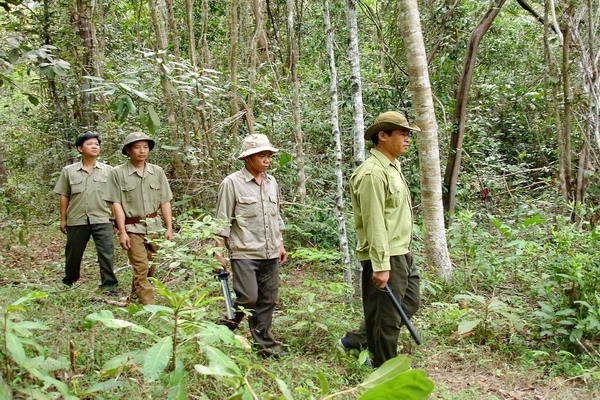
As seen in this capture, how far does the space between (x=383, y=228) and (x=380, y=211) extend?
0.40ft

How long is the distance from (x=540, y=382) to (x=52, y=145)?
11.1 meters

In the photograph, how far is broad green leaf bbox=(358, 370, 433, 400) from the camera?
5.14ft

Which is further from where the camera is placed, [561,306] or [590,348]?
[561,306]

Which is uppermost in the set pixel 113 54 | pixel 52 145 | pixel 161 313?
pixel 113 54

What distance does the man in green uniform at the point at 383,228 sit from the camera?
3652 mm

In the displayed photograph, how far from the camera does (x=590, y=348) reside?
430 cm

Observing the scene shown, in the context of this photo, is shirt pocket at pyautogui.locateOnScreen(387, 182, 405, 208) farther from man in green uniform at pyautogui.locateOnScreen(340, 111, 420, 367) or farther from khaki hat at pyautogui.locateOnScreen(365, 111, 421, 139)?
khaki hat at pyautogui.locateOnScreen(365, 111, 421, 139)

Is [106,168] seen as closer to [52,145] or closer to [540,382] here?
[540,382]

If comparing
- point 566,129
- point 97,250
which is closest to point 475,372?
point 566,129

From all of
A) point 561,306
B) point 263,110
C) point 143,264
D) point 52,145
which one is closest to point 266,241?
point 143,264

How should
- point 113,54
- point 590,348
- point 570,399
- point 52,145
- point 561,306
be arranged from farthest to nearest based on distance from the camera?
point 52,145
point 113,54
point 561,306
point 590,348
point 570,399

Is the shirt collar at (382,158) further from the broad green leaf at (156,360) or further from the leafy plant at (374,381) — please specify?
the broad green leaf at (156,360)

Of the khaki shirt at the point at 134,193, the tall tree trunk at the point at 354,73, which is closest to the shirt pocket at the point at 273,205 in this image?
the tall tree trunk at the point at 354,73

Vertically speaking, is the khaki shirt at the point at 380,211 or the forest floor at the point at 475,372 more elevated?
the khaki shirt at the point at 380,211
